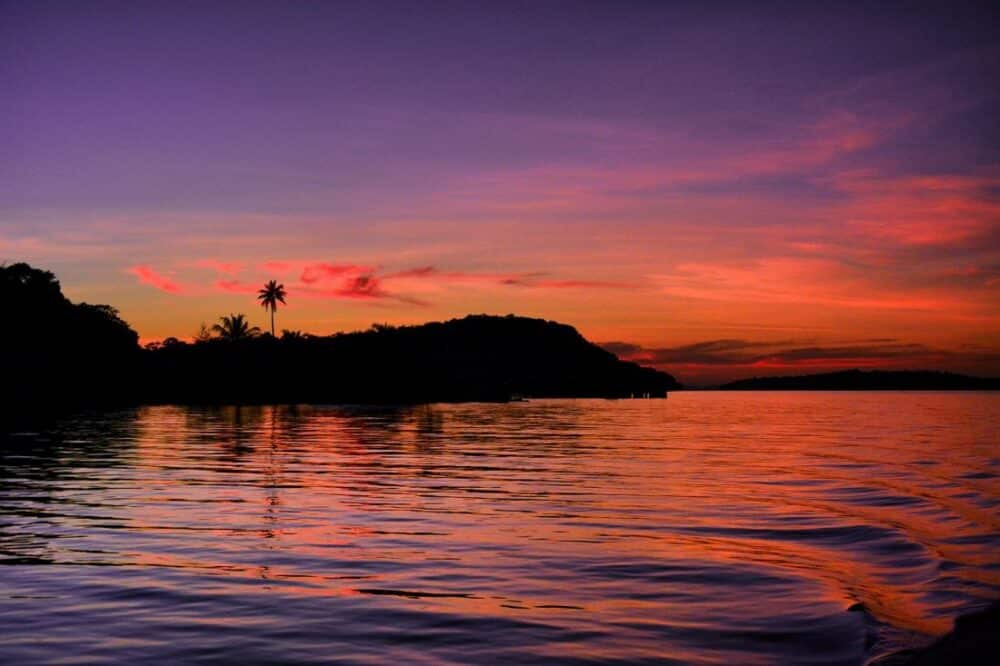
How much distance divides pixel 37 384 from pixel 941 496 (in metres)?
113

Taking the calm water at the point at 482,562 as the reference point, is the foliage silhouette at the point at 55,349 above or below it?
above

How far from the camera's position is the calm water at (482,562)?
461 inches

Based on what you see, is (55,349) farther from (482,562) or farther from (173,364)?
(482,562)

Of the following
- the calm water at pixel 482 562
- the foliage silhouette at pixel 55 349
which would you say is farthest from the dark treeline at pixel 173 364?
the calm water at pixel 482 562

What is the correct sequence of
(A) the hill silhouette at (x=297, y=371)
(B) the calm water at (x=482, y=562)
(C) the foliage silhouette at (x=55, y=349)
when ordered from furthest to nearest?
(A) the hill silhouette at (x=297, y=371), (C) the foliage silhouette at (x=55, y=349), (B) the calm water at (x=482, y=562)

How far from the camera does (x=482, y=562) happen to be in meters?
17.2

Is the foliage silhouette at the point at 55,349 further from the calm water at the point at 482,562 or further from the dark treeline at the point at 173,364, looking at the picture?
the calm water at the point at 482,562

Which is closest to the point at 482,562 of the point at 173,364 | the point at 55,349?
the point at 55,349

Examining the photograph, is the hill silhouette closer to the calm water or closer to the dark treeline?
the dark treeline

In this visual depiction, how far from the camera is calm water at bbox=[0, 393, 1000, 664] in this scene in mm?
11703

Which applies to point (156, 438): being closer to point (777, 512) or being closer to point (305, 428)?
point (305, 428)

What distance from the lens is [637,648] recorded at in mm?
11344

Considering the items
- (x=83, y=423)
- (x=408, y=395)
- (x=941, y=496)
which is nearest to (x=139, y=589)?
(x=941, y=496)

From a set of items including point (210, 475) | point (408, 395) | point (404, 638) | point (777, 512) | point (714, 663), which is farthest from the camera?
point (408, 395)
